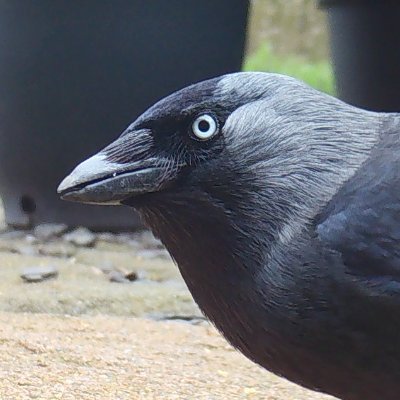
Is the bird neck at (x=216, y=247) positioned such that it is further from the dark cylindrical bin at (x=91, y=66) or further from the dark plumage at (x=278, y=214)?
the dark cylindrical bin at (x=91, y=66)

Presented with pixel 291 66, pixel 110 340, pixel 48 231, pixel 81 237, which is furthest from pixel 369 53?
pixel 291 66

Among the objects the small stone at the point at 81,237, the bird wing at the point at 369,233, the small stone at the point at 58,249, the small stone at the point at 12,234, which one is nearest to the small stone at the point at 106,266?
the small stone at the point at 58,249

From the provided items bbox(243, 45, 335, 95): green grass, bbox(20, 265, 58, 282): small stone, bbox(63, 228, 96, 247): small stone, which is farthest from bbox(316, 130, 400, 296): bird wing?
bbox(243, 45, 335, 95): green grass

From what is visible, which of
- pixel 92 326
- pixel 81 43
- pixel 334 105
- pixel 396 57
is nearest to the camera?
pixel 334 105

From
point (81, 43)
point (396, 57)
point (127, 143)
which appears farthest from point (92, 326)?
point (396, 57)

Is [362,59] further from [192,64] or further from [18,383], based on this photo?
[18,383]

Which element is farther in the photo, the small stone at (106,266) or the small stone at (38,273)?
the small stone at (106,266)
